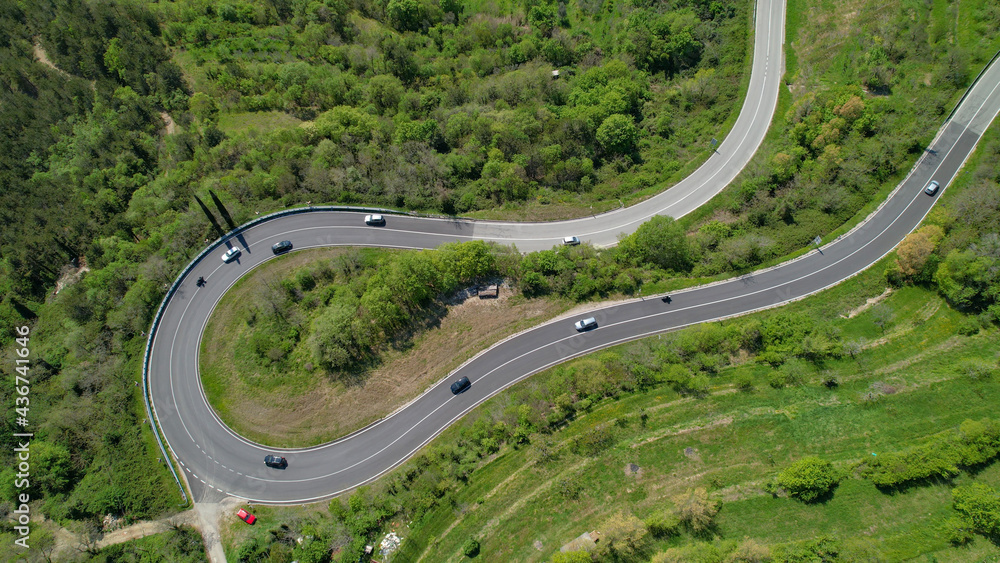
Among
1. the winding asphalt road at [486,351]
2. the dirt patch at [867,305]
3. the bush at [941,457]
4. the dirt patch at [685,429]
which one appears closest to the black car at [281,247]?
the winding asphalt road at [486,351]

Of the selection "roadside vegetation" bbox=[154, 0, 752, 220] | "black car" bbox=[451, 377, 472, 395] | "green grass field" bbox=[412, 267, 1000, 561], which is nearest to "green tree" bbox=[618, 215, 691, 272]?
"roadside vegetation" bbox=[154, 0, 752, 220]

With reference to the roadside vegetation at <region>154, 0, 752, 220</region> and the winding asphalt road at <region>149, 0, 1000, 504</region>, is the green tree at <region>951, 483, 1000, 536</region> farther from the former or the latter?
the roadside vegetation at <region>154, 0, 752, 220</region>

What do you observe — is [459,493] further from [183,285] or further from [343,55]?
[343,55]

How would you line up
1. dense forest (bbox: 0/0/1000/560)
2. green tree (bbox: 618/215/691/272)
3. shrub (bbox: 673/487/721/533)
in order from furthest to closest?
green tree (bbox: 618/215/691/272) → dense forest (bbox: 0/0/1000/560) → shrub (bbox: 673/487/721/533)

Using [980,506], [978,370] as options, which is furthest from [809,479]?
[978,370]

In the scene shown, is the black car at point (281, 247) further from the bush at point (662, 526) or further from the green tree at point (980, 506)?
the green tree at point (980, 506)
